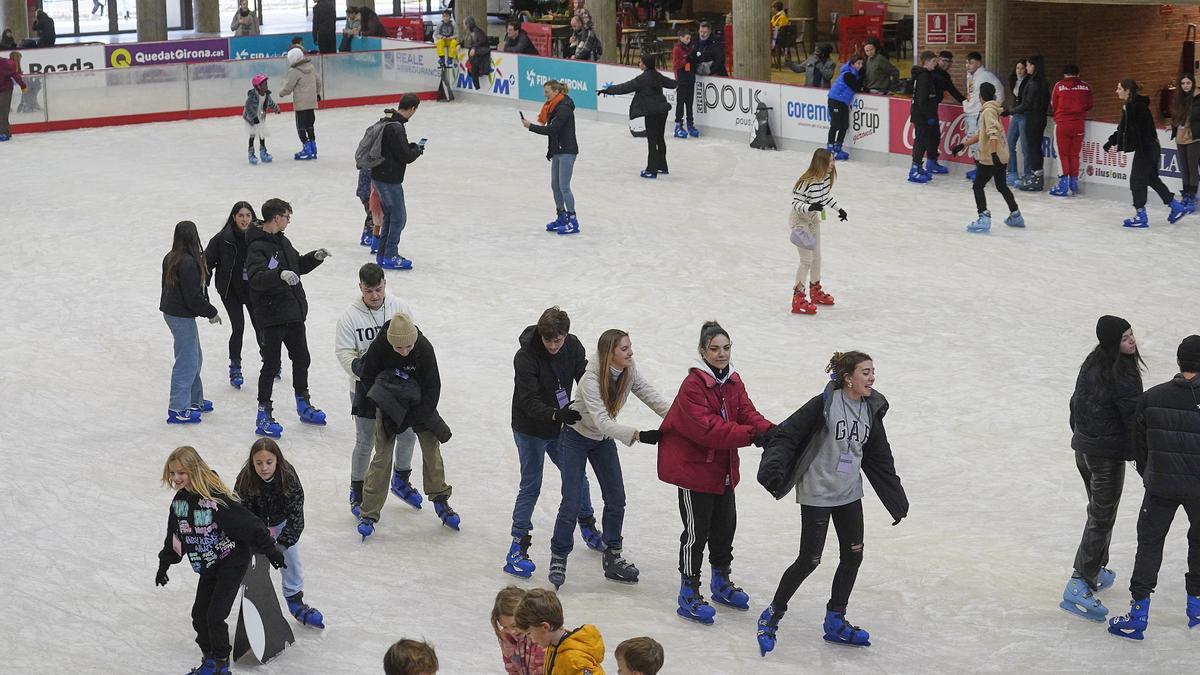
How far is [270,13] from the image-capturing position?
156 feet

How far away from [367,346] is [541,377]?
5.25ft

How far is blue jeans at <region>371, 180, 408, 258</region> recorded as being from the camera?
1452cm

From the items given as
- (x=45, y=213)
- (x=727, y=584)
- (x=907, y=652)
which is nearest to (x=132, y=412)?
(x=727, y=584)

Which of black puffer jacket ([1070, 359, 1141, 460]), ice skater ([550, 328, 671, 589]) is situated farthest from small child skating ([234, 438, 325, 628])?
black puffer jacket ([1070, 359, 1141, 460])

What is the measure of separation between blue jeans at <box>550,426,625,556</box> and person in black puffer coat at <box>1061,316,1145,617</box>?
2.24m

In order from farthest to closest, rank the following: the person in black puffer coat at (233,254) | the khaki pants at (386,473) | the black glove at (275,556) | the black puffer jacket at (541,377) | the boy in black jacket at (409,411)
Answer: the person in black puffer coat at (233,254), the khaki pants at (386,473), the boy in black jacket at (409,411), the black puffer jacket at (541,377), the black glove at (275,556)

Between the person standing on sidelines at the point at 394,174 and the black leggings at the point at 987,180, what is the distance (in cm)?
569

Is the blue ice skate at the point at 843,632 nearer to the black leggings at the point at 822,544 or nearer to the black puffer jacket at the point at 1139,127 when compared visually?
the black leggings at the point at 822,544

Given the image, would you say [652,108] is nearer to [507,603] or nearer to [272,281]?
[272,281]

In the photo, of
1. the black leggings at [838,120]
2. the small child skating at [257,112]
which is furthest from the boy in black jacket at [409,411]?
the small child skating at [257,112]

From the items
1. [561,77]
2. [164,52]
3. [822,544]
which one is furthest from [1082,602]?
[164,52]

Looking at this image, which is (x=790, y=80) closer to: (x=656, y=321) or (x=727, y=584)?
(x=656, y=321)

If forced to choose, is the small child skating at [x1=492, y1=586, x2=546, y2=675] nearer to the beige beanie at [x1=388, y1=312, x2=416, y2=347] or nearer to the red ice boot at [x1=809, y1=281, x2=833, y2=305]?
the beige beanie at [x1=388, y1=312, x2=416, y2=347]

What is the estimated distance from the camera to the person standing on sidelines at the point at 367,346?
871cm
